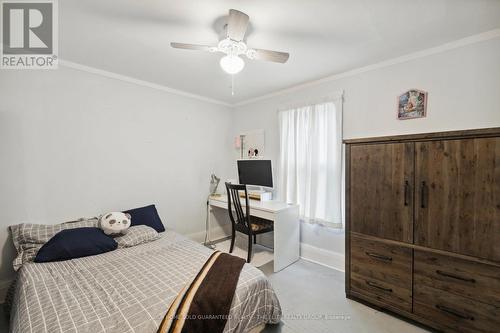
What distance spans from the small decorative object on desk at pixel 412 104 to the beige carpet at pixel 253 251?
7.77 feet

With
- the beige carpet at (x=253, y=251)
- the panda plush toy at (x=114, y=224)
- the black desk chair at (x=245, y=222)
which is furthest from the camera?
the beige carpet at (x=253, y=251)

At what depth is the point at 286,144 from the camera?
10.5 ft

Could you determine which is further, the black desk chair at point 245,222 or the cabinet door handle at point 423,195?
the black desk chair at point 245,222

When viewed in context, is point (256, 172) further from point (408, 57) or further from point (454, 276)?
point (454, 276)

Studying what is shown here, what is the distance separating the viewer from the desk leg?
2670mm

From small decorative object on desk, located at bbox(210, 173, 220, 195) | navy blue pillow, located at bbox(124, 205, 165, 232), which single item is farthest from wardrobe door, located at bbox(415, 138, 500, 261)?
small decorative object on desk, located at bbox(210, 173, 220, 195)

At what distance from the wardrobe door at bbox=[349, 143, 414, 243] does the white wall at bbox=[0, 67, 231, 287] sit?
242cm

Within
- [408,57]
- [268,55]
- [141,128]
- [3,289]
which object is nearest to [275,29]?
[268,55]

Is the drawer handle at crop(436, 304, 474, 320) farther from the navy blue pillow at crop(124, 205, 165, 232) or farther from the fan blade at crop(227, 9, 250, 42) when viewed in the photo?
the navy blue pillow at crop(124, 205, 165, 232)

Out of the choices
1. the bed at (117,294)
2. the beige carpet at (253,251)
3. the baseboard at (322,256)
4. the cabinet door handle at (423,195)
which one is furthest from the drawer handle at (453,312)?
the beige carpet at (253,251)

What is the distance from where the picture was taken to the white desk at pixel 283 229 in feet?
8.75

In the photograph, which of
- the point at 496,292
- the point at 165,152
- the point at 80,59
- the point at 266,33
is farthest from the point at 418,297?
the point at 80,59

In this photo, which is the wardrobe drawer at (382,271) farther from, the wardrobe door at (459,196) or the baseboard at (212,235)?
the baseboard at (212,235)

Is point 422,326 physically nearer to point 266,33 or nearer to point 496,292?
point 496,292
